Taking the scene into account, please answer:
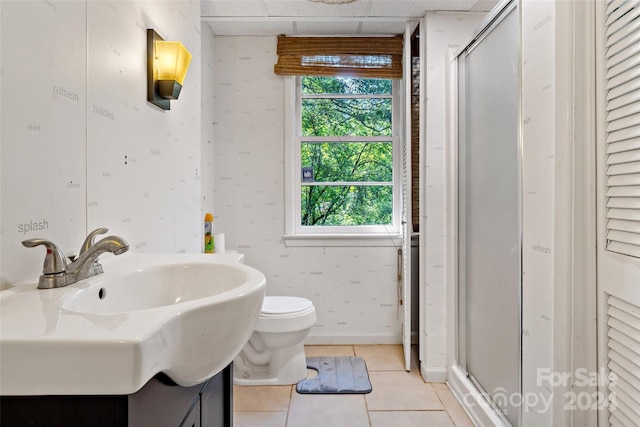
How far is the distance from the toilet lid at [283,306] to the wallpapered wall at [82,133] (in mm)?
699

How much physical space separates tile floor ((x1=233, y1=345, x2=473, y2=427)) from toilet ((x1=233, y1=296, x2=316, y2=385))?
64 millimetres

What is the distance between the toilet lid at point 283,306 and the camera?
2090 mm

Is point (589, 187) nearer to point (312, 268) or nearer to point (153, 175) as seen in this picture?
point (153, 175)

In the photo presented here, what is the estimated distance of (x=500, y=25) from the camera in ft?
5.20

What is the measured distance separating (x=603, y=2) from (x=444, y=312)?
5.43 feet

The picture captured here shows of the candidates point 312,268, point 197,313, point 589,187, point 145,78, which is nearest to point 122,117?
point 145,78

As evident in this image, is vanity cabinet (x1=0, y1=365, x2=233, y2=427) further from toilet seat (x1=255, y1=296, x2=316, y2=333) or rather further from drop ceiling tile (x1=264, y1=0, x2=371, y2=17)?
drop ceiling tile (x1=264, y1=0, x2=371, y2=17)

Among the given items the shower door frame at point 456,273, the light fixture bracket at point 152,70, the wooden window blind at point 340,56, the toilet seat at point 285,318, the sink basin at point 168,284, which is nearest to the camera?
the sink basin at point 168,284

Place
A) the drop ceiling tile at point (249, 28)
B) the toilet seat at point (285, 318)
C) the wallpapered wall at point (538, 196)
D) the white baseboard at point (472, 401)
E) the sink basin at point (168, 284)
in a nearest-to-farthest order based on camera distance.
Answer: the sink basin at point (168, 284) → the wallpapered wall at point (538, 196) → the white baseboard at point (472, 401) → the toilet seat at point (285, 318) → the drop ceiling tile at point (249, 28)

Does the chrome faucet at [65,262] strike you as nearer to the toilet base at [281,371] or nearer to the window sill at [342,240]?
the toilet base at [281,371]

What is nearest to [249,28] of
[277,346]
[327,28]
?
[327,28]

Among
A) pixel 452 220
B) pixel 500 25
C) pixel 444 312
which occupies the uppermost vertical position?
pixel 500 25

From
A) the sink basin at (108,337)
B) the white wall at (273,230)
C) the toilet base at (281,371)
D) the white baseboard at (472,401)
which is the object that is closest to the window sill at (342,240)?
the white wall at (273,230)

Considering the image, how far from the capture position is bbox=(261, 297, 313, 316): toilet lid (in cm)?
209
